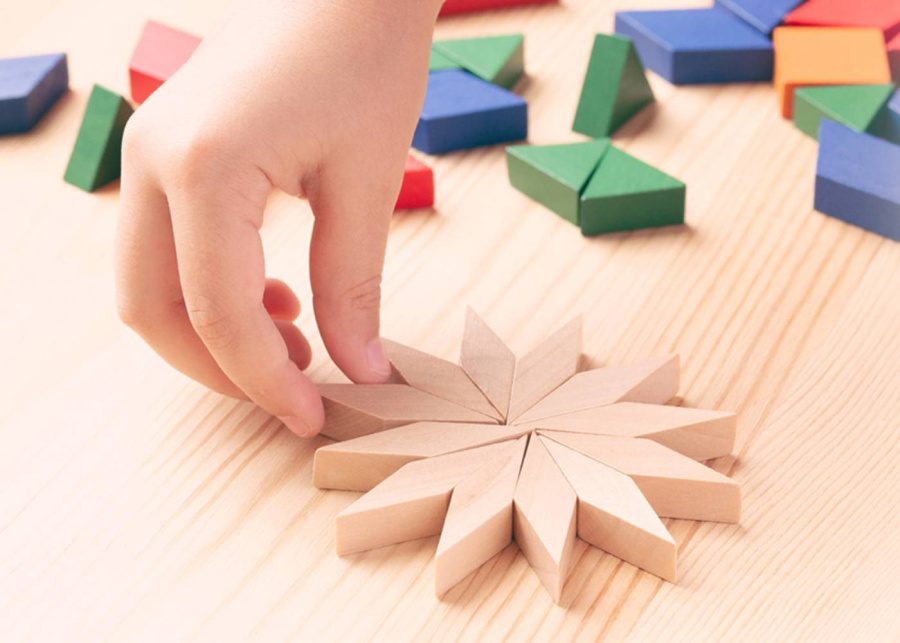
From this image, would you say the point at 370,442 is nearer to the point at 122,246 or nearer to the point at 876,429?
the point at 122,246

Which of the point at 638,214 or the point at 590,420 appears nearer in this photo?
the point at 590,420

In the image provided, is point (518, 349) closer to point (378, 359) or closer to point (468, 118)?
point (378, 359)

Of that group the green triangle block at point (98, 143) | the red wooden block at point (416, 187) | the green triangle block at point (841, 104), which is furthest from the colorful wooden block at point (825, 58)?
the green triangle block at point (98, 143)

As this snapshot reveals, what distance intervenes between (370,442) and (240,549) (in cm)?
13

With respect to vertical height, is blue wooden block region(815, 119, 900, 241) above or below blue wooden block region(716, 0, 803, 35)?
below

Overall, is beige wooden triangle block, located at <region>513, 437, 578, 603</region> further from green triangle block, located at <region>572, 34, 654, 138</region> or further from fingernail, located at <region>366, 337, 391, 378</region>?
green triangle block, located at <region>572, 34, 654, 138</region>

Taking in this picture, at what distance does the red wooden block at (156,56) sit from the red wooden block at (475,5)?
1.10 feet

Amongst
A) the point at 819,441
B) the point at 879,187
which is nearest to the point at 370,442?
the point at 819,441

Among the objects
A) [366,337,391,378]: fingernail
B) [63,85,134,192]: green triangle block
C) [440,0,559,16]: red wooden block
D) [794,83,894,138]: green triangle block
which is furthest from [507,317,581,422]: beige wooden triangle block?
[440,0,559,16]: red wooden block

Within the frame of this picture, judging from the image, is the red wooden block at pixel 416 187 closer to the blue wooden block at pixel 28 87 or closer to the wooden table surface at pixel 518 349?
the wooden table surface at pixel 518 349

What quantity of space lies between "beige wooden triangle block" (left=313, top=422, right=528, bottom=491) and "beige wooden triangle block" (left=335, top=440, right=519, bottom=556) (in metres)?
0.01

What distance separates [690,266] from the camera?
1163 millimetres

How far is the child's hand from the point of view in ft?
2.79

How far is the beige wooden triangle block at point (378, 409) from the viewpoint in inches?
37.2
